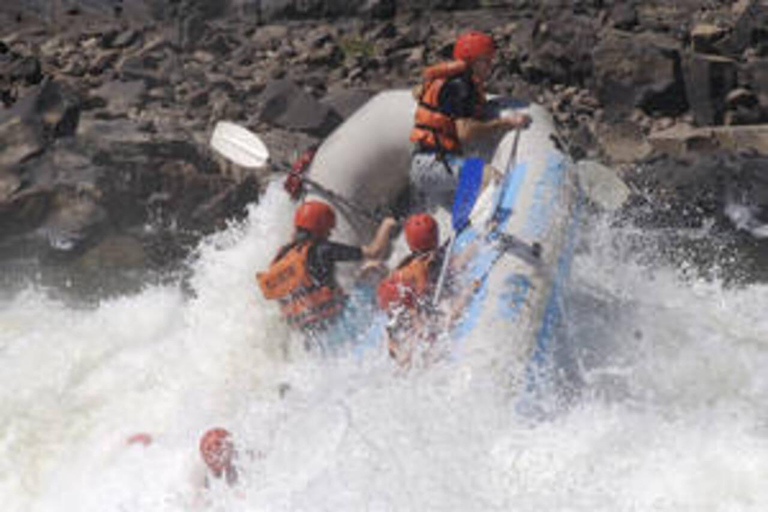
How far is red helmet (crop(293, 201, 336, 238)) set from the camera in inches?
210

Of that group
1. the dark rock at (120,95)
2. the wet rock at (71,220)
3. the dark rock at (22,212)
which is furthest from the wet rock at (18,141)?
the dark rock at (120,95)

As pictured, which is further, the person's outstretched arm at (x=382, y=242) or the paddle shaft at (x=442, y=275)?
the person's outstretched arm at (x=382, y=242)

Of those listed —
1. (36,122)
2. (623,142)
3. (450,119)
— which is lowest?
(36,122)

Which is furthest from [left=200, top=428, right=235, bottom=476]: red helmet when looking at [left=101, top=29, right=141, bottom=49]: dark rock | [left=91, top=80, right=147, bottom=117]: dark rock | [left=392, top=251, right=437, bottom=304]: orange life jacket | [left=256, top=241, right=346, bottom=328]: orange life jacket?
[left=101, top=29, right=141, bottom=49]: dark rock

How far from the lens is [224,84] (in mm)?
9633

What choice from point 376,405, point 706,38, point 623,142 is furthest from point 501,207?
point 706,38

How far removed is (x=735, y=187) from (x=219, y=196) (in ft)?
12.7

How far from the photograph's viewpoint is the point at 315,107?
8.50m

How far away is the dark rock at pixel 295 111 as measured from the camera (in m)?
8.41

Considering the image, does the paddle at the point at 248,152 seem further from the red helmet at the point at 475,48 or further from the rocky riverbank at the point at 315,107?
the rocky riverbank at the point at 315,107

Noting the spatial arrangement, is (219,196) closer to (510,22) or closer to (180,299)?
(180,299)

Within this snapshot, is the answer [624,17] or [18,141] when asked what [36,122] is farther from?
[624,17]

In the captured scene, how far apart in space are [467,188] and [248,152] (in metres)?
1.31

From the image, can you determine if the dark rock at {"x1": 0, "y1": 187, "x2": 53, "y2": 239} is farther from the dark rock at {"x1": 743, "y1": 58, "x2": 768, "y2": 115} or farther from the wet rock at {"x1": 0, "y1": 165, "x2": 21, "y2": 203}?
the dark rock at {"x1": 743, "y1": 58, "x2": 768, "y2": 115}
